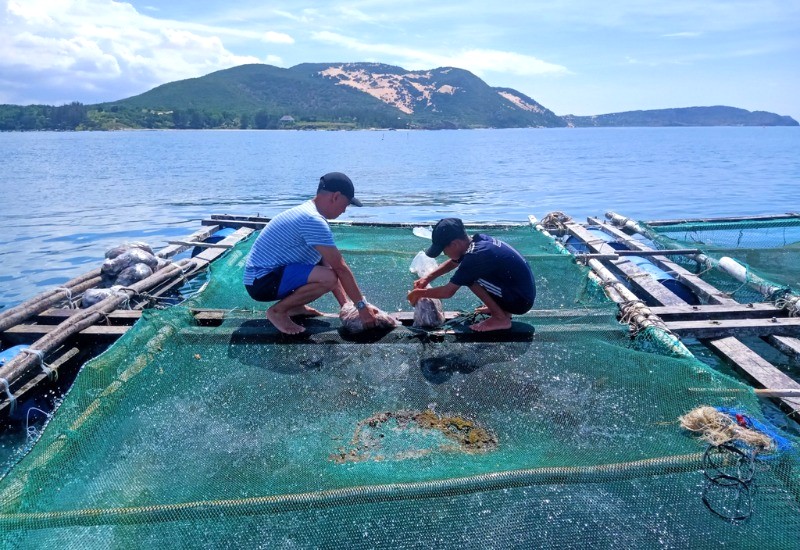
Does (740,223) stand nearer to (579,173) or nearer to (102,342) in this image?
(102,342)

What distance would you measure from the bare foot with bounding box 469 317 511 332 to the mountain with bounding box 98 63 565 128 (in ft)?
390

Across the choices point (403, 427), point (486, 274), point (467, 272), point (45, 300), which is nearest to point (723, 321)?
point (486, 274)

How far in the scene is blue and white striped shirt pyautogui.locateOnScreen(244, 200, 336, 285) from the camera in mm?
4949

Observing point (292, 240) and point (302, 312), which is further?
point (302, 312)

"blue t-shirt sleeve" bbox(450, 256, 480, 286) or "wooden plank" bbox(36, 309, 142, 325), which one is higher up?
"blue t-shirt sleeve" bbox(450, 256, 480, 286)

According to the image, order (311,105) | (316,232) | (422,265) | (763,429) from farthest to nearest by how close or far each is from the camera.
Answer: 1. (311,105)
2. (422,265)
3. (316,232)
4. (763,429)

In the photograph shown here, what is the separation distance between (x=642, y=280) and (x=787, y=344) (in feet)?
7.66

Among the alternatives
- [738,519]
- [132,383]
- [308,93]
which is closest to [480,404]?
[738,519]

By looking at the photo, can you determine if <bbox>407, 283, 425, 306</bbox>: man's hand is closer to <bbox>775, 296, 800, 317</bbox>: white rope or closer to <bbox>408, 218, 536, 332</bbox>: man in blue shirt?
<bbox>408, 218, 536, 332</bbox>: man in blue shirt

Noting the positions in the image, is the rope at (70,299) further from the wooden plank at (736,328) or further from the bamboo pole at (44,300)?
the wooden plank at (736,328)

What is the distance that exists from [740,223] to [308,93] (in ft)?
480

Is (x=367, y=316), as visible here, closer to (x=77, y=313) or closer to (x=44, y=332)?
(x=77, y=313)

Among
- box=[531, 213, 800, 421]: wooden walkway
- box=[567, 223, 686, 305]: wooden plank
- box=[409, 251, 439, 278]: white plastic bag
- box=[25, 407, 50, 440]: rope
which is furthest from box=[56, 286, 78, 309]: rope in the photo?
box=[567, 223, 686, 305]: wooden plank

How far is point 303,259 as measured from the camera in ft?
16.8
